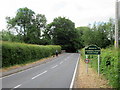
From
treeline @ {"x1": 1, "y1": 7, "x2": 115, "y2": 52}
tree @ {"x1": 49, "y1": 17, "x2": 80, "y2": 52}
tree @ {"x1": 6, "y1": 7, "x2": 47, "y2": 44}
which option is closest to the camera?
treeline @ {"x1": 1, "y1": 7, "x2": 115, "y2": 52}

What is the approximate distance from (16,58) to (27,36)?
44.4 meters

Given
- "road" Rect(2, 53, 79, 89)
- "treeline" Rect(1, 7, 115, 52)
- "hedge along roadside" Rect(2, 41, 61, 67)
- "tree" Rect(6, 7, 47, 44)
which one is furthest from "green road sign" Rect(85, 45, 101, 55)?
"tree" Rect(6, 7, 47, 44)

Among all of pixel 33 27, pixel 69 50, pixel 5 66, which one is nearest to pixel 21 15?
pixel 33 27

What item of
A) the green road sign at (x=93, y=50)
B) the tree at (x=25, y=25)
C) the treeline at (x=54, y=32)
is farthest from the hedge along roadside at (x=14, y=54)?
the tree at (x=25, y=25)

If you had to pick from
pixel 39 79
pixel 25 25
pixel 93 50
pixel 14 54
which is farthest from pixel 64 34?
pixel 39 79

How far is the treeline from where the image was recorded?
120 ft

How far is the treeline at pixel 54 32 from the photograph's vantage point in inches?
1442

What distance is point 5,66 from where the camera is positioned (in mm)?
16922

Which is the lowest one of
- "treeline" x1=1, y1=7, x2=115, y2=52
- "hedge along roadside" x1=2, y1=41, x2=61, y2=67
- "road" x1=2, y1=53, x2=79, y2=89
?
"road" x1=2, y1=53, x2=79, y2=89

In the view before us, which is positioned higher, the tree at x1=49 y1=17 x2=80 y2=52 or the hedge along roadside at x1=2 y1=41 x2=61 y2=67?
the tree at x1=49 y1=17 x2=80 y2=52

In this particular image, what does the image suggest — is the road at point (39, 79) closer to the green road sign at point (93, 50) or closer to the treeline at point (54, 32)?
the green road sign at point (93, 50)

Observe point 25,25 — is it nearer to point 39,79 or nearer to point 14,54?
point 14,54

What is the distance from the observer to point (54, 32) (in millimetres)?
80625

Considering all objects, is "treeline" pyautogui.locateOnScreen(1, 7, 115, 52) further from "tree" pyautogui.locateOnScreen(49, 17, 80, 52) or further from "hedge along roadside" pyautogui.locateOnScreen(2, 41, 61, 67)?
"hedge along roadside" pyautogui.locateOnScreen(2, 41, 61, 67)
